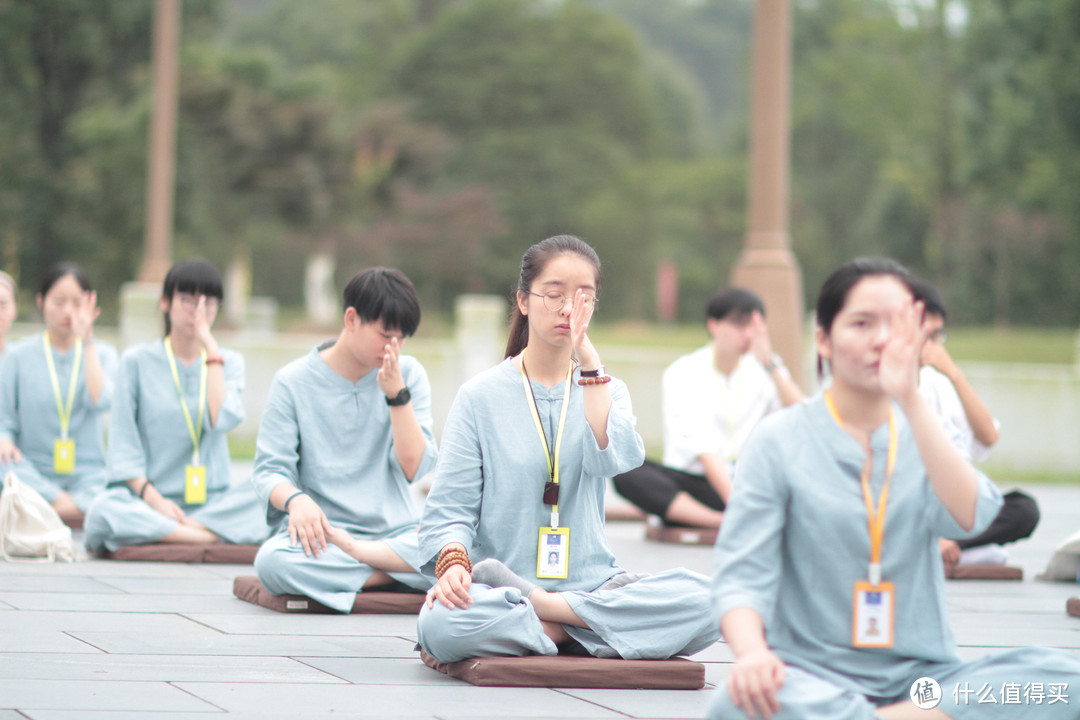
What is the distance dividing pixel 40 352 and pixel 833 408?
562 centimetres

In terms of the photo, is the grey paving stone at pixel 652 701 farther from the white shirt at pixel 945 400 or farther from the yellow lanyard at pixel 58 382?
the yellow lanyard at pixel 58 382

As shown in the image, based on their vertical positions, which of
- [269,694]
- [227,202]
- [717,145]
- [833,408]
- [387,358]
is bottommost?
[269,694]

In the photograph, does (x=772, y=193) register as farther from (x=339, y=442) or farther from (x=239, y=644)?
(x=239, y=644)

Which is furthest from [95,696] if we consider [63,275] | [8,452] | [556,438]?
[63,275]

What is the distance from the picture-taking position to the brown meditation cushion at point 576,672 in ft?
13.3

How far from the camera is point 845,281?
9.93 feet

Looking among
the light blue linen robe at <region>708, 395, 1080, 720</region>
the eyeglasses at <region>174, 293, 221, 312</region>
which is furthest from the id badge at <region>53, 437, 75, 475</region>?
the light blue linen robe at <region>708, 395, 1080, 720</region>

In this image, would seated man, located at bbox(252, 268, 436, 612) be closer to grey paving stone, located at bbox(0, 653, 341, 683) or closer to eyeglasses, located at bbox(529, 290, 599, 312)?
grey paving stone, located at bbox(0, 653, 341, 683)

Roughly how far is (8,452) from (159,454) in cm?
91

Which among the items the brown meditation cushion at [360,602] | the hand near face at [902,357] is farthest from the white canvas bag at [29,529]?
the hand near face at [902,357]

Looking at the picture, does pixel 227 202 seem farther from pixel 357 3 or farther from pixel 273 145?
pixel 357 3

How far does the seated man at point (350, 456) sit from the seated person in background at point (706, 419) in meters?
2.47

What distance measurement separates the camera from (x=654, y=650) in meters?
4.22

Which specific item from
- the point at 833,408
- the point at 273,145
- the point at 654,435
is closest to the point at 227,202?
the point at 273,145
